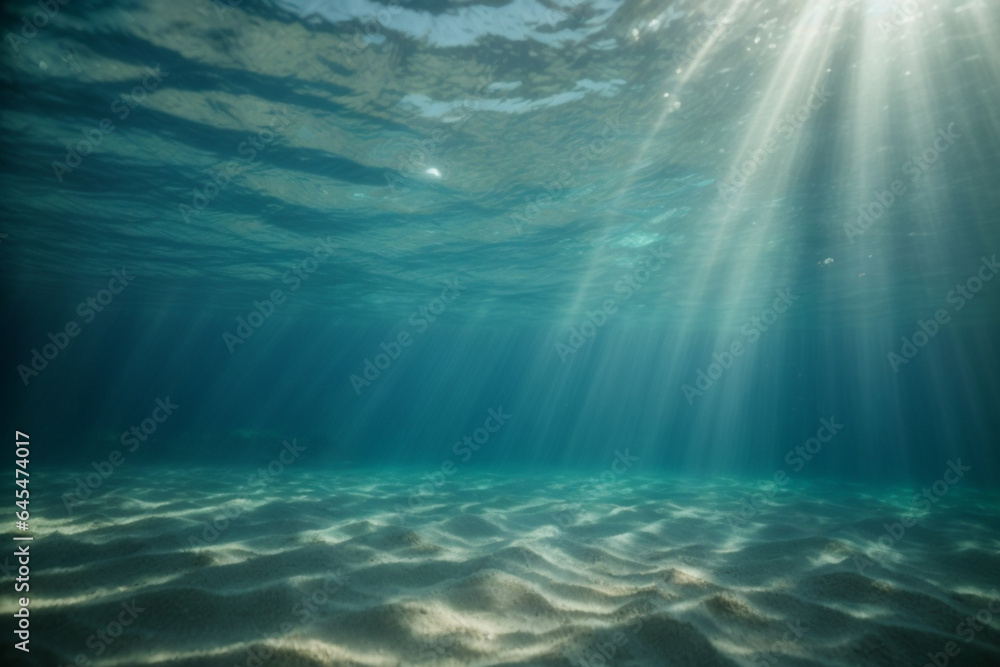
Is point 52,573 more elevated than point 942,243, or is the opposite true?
point 942,243

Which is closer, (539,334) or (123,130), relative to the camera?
(123,130)

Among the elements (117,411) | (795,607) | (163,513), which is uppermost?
(795,607)

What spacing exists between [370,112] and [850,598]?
518 inches

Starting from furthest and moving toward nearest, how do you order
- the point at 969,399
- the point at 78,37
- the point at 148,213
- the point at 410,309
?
the point at 969,399
the point at 410,309
the point at 148,213
the point at 78,37

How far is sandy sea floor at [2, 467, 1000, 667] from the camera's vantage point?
332cm

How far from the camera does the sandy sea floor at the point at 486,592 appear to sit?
3.32 m

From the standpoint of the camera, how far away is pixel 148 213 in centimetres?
1739

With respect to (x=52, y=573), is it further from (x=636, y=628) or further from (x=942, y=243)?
(x=942, y=243)

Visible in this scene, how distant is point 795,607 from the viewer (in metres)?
4.19

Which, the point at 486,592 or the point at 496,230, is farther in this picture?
the point at 496,230

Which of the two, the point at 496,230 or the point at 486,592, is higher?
the point at 496,230

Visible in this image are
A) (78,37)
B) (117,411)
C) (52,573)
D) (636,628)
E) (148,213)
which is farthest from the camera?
(117,411)

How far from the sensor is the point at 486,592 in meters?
4.27

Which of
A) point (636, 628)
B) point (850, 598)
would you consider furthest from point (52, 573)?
point (850, 598)
